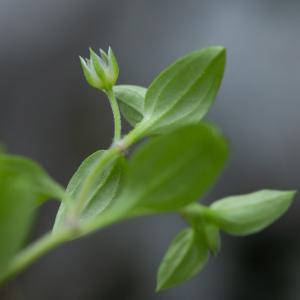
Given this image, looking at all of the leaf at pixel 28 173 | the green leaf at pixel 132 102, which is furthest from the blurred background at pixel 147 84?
the leaf at pixel 28 173

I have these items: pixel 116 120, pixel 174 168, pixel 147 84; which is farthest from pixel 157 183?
pixel 147 84

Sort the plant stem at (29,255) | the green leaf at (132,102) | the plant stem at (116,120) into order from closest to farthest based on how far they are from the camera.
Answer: the plant stem at (29,255) < the plant stem at (116,120) < the green leaf at (132,102)

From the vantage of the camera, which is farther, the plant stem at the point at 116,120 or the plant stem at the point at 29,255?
the plant stem at the point at 116,120

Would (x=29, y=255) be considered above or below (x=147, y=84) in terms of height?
above

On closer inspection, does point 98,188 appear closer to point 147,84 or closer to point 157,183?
point 157,183

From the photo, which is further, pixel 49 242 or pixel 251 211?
pixel 251 211

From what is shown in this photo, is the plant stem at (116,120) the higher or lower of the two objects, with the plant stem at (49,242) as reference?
higher

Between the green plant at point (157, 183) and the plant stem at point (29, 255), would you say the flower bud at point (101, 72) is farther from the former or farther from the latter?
the plant stem at point (29, 255)

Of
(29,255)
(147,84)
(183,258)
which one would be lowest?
(147,84)

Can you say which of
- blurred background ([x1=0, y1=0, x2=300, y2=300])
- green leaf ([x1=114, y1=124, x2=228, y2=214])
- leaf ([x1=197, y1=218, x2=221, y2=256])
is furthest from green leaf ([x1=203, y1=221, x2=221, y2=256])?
blurred background ([x1=0, y1=0, x2=300, y2=300])
